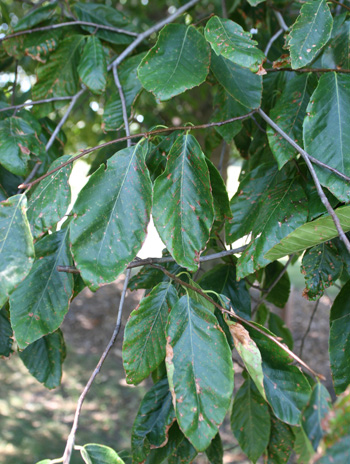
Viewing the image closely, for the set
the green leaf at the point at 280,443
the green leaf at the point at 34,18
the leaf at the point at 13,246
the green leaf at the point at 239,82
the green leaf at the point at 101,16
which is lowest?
the green leaf at the point at 280,443

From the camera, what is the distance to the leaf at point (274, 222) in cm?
80

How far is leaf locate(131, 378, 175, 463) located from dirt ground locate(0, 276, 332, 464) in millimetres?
1558

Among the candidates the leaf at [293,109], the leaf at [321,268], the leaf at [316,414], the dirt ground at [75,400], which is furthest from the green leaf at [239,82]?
→ the dirt ground at [75,400]

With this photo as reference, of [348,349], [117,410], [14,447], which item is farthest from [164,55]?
[117,410]

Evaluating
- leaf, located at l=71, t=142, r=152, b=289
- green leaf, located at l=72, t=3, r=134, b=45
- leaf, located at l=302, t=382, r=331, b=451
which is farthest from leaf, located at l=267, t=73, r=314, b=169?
green leaf, located at l=72, t=3, r=134, b=45

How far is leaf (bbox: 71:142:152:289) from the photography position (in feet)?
2.24

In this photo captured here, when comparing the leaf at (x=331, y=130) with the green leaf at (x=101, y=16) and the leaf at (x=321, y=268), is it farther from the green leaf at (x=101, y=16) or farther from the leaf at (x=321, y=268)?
the green leaf at (x=101, y=16)

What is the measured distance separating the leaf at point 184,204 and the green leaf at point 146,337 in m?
0.13

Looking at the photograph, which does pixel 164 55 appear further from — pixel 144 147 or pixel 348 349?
pixel 348 349

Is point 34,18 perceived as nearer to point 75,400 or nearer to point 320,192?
point 320,192

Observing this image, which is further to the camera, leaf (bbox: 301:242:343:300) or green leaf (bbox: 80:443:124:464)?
leaf (bbox: 301:242:343:300)

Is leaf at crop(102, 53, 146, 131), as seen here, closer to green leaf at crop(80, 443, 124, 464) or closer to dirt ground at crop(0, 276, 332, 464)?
green leaf at crop(80, 443, 124, 464)

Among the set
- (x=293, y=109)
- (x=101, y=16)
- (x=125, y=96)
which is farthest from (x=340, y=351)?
(x=101, y=16)

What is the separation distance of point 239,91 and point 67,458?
2.42ft
